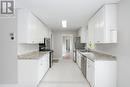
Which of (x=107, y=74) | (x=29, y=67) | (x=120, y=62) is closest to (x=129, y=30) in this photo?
(x=120, y=62)

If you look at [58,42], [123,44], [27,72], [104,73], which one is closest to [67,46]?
[58,42]

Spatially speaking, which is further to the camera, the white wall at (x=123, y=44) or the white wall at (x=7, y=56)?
the white wall at (x=7, y=56)

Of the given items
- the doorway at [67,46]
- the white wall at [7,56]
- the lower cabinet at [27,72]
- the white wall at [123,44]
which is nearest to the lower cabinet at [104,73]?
the white wall at [123,44]

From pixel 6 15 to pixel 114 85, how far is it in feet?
11.7

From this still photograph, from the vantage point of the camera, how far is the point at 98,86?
3248 millimetres

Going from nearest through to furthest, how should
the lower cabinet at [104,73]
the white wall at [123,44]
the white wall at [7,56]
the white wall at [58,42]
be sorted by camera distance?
the white wall at [123,44], the lower cabinet at [104,73], the white wall at [7,56], the white wall at [58,42]

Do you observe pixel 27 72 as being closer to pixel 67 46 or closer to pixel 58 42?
pixel 58 42

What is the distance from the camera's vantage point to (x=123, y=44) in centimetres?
294

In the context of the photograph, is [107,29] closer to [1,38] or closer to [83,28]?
[1,38]

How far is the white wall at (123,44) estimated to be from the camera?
2.72 metres

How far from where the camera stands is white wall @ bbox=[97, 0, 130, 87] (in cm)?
272

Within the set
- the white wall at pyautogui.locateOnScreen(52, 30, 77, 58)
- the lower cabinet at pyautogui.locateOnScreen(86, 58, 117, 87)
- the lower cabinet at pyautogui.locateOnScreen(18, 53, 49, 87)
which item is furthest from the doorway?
the lower cabinet at pyautogui.locateOnScreen(86, 58, 117, 87)

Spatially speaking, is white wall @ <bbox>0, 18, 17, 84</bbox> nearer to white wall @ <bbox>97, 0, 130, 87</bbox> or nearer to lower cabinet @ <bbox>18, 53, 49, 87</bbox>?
lower cabinet @ <bbox>18, 53, 49, 87</bbox>

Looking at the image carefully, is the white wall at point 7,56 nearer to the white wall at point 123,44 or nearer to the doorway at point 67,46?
the white wall at point 123,44
